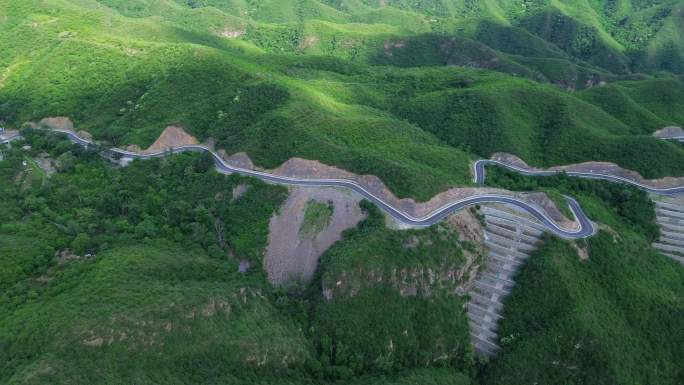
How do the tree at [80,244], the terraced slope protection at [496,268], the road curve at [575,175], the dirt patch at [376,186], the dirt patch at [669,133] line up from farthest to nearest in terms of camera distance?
1. the dirt patch at [669,133]
2. the road curve at [575,175]
3. the dirt patch at [376,186]
4. the tree at [80,244]
5. the terraced slope protection at [496,268]

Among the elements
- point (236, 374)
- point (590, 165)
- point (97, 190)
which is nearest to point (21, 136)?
point (97, 190)

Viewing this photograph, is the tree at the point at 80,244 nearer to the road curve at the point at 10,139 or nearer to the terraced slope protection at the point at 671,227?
the road curve at the point at 10,139

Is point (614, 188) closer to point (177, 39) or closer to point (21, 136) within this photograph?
point (21, 136)

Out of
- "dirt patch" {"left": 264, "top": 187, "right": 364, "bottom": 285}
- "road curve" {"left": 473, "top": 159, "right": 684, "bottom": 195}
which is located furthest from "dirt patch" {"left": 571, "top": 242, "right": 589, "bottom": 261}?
"dirt patch" {"left": 264, "top": 187, "right": 364, "bottom": 285}

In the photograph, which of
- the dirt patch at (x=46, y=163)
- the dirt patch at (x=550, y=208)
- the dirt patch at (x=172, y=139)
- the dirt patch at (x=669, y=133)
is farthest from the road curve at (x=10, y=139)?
the dirt patch at (x=669, y=133)

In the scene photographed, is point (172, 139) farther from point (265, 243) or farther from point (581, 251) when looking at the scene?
point (581, 251)
